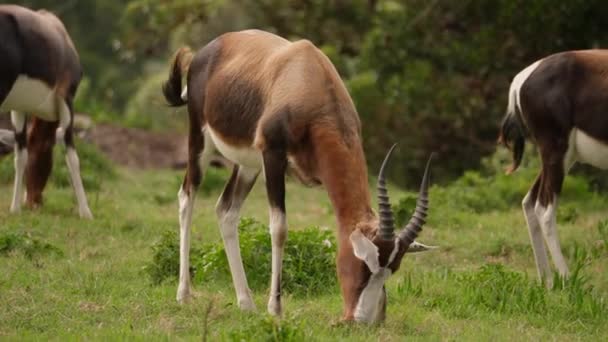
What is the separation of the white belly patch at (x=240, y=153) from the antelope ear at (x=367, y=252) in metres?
1.15

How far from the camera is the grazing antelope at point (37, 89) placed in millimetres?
11664

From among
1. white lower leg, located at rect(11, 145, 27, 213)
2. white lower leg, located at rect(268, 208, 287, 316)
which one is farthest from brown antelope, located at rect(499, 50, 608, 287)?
white lower leg, located at rect(11, 145, 27, 213)

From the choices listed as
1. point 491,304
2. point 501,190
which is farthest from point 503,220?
point 491,304

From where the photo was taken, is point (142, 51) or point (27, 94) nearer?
point (27, 94)

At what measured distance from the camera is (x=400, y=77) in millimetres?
18438

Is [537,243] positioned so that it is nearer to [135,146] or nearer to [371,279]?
[371,279]

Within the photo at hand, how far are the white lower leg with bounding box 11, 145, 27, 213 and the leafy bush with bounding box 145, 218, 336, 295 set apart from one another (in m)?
3.32

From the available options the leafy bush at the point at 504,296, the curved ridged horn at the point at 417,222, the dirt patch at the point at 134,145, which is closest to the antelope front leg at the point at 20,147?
the leafy bush at the point at 504,296

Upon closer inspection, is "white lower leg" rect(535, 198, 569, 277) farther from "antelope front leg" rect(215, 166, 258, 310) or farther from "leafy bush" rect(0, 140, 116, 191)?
"leafy bush" rect(0, 140, 116, 191)

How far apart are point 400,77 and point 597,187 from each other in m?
4.00

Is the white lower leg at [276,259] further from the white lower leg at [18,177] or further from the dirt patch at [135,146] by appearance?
the dirt patch at [135,146]

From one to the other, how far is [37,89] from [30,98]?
120mm

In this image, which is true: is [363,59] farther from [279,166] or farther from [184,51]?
[279,166]

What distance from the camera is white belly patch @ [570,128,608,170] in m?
10.1
